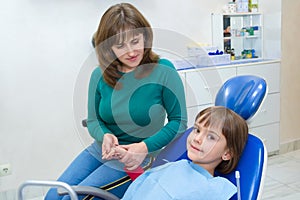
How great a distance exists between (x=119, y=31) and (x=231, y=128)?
51 centimetres

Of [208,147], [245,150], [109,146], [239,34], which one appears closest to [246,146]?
[245,150]

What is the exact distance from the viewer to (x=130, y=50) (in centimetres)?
119

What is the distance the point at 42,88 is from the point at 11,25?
45 centimetres

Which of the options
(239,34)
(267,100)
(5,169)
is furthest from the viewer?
(239,34)

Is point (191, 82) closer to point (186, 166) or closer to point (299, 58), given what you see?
point (186, 166)

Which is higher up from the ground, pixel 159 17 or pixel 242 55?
pixel 159 17

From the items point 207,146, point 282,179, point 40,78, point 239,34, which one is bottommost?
point 282,179

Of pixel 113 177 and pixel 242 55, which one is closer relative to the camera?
pixel 113 177

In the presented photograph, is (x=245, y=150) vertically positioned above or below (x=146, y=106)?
below

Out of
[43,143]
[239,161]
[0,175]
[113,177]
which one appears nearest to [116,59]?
[113,177]

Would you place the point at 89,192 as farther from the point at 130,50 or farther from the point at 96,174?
the point at 130,50

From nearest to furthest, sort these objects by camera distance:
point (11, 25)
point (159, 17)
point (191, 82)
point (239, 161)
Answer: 1. point (239, 161)
2. point (191, 82)
3. point (11, 25)
4. point (159, 17)

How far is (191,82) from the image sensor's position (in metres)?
1.93

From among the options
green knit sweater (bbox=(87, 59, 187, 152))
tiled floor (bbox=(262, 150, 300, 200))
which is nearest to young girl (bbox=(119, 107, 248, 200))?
green knit sweater (bbox=(87, 59, 187, 152))
